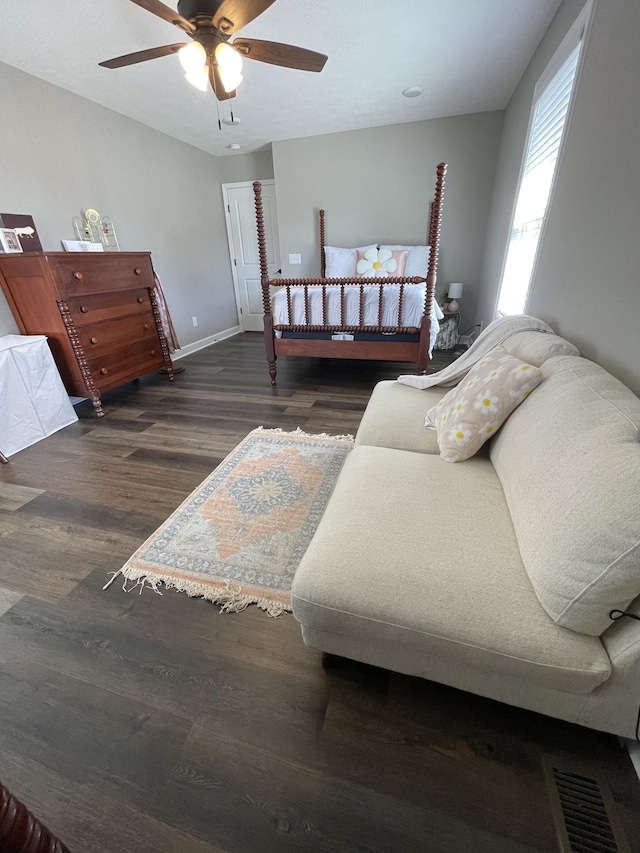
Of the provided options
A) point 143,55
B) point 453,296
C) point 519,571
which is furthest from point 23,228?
point 453,296

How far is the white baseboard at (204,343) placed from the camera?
14.4ft

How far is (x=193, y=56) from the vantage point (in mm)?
1737

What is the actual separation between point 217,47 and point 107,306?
1903mm

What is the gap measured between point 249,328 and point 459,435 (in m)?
5.02

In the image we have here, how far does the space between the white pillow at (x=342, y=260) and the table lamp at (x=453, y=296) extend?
1.09 metres

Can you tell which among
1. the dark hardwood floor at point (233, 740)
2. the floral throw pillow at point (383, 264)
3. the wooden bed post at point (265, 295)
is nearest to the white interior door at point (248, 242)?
the floral throw pillow at point (383, 264)

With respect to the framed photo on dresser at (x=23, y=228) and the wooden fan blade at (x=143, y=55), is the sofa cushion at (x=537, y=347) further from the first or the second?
the framed photo on dresser at (x=23, y=228)

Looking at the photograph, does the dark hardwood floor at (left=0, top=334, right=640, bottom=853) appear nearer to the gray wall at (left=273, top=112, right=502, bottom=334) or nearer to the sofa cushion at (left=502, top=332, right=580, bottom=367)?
the sofa cushion at (left=502, top=332, right=580, bottom=367)

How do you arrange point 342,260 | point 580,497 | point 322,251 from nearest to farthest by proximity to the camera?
point 580,497 → point 342,260 → point 322,251

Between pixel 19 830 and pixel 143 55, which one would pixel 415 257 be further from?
pixel 19 830

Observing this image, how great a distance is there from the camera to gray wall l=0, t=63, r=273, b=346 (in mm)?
2600

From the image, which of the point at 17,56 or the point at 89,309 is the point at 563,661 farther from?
the point at 17,56

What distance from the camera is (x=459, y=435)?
1.29 metres

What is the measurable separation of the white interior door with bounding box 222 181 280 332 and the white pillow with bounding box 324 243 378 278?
110 cm
